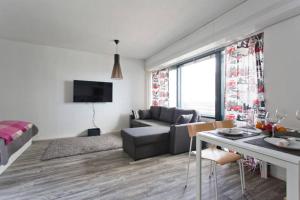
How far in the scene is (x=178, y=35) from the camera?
3.44 metres

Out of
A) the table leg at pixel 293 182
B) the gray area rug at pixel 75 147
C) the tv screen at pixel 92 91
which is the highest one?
the tv screen at pixel 92 91

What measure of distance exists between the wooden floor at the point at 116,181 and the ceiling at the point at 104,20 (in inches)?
102

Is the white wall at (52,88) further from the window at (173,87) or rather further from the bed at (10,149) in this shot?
the window at (173,87)

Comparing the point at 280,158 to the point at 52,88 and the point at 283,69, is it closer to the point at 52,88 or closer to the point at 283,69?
the point at 283,69

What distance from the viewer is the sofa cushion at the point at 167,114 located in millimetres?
4145

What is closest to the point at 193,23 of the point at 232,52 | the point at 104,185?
the point at 232,52

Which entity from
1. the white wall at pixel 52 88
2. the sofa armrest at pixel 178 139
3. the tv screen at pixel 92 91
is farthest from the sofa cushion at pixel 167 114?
the tv screen at pixel 92 91

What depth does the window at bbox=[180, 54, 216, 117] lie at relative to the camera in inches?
137

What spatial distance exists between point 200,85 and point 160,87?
1601 millimetres

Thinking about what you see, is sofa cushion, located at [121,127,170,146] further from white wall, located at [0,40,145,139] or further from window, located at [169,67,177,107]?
white wall, located at [0,40,145,139]

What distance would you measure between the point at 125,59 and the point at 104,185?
4201 millimetres

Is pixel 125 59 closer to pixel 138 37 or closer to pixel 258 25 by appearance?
pixel 138 37

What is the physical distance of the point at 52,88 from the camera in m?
4.21

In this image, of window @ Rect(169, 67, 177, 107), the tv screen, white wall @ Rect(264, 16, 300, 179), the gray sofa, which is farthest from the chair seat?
the tv screen
